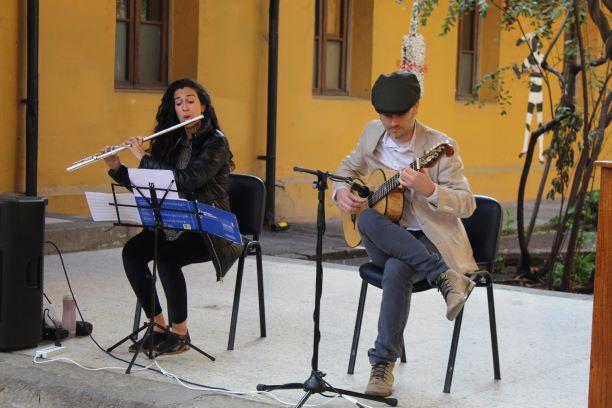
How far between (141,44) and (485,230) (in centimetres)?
656

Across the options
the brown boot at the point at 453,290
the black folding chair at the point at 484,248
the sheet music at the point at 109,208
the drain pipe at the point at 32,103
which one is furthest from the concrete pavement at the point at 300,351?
the drain pipe at the point at 32,103

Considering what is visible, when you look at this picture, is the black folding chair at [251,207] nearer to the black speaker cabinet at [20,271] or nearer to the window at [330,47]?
the black speaker cabinet at [20,271]

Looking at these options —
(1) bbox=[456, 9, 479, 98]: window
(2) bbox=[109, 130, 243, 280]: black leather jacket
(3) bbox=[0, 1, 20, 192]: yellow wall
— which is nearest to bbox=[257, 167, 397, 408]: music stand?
(2) bbox=[109, 130, 243, 280]: black leather jacket

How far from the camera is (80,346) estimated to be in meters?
6.18

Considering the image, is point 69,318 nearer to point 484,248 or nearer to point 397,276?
point 397,276

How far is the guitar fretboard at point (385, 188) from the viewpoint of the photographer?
5.39 m

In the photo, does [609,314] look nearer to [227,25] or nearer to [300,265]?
[300,265]

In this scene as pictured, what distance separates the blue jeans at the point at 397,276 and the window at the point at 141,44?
6.38 metres

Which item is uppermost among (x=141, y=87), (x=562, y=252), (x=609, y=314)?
(x=141, y=87)

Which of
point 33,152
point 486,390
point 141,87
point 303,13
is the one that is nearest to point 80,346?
point 486,390

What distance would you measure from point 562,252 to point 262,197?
588 cm

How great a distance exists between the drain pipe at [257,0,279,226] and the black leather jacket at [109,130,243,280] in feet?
20.1

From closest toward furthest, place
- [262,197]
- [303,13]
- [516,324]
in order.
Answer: [262,197], [516,324], [303,13]

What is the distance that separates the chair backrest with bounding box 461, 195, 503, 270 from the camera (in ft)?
19.0
